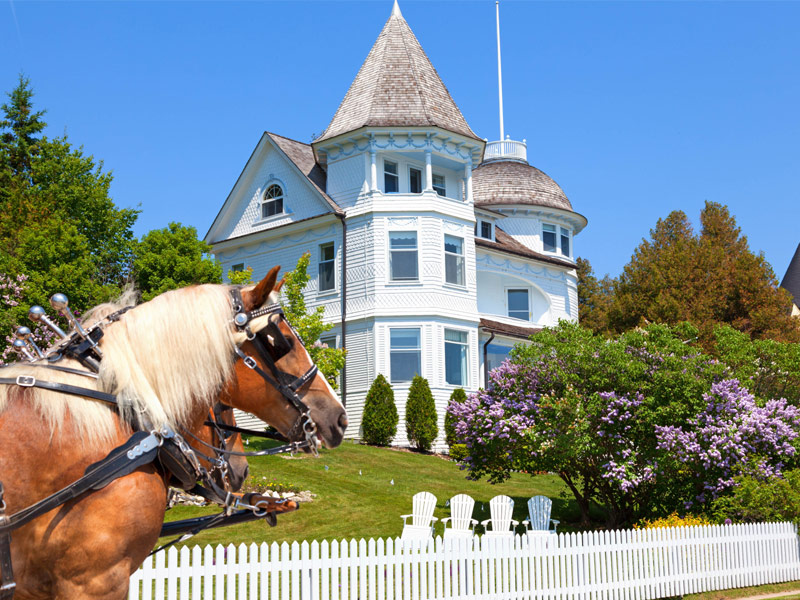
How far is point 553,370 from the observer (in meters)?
16.5

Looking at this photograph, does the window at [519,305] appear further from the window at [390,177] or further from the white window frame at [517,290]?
the window at [390,177]

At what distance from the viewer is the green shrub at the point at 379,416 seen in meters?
27.4

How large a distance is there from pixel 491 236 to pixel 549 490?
48.1ft

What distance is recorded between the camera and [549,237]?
126 feet

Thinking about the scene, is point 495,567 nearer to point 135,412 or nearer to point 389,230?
point 135,412

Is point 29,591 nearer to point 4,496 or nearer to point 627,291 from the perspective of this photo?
point 4,496

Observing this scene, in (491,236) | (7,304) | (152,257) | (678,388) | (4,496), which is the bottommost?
(4,496)

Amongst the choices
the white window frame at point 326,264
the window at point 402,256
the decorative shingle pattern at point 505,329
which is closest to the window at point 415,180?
the window at point 402,256

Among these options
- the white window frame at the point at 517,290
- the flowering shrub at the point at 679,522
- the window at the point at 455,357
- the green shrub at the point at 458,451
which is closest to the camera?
the flowering shrub at the point at 679,522

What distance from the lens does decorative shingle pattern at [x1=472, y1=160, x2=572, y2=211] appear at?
37.4 metres

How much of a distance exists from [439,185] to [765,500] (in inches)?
743

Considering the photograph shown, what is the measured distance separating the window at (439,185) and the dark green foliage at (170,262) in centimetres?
1092

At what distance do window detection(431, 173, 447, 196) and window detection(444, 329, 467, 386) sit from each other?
18.0ft

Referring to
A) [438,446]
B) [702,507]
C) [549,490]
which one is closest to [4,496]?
[702,507]
